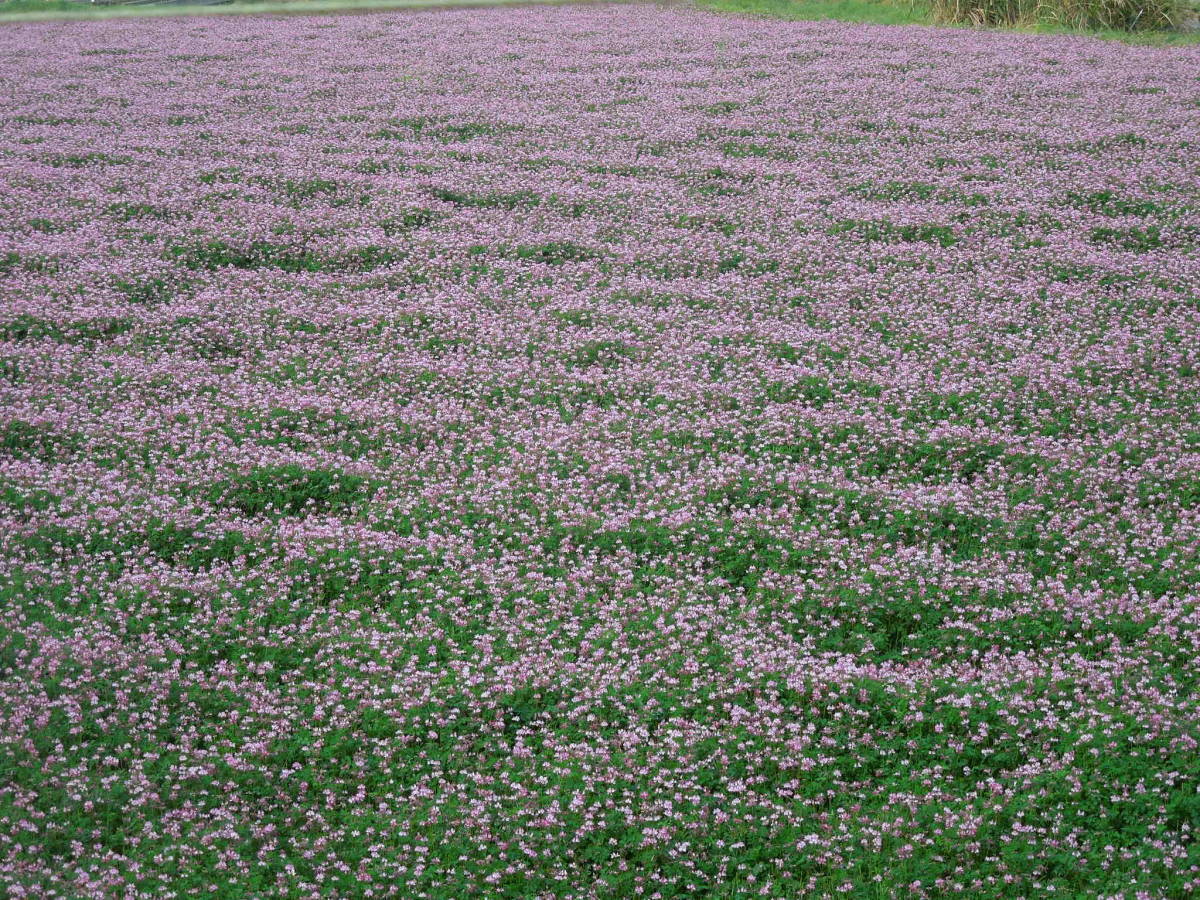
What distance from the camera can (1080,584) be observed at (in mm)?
7465

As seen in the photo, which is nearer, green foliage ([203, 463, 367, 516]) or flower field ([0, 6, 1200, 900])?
flower field ([0, 6, 1200, 900])

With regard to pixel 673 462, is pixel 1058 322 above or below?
above

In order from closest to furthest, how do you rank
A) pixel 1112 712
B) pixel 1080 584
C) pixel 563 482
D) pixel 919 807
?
pixel 919 807 → pixel 1112 712 → pixel 1080 584 → pixel 563 482

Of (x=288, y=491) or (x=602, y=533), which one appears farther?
(x=288, y=491)

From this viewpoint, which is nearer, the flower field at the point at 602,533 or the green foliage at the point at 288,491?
the flower field at the point at 602,533

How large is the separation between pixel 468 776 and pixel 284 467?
3.95 meters

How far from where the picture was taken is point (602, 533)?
8.16 metres

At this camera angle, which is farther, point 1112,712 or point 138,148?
point 138,148

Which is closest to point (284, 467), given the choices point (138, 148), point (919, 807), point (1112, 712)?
point (919, 807)

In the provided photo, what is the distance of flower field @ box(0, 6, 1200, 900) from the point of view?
556cm

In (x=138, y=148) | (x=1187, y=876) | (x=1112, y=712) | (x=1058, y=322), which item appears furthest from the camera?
(x=138, y=148)

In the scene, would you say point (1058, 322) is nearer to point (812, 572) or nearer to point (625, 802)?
point (812, 572)

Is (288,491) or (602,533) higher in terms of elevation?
(288,491)

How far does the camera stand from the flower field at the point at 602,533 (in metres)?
5.56
